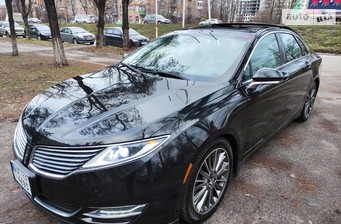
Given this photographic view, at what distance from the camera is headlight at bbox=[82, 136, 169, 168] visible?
1.87m

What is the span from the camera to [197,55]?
322 cm

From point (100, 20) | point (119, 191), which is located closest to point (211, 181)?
point (119, 191)

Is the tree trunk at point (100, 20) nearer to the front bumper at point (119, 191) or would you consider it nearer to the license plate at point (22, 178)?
the license plate at point (22, 178)

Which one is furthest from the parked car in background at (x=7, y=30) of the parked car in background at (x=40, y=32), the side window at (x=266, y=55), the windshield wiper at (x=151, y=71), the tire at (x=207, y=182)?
the tire at (x=207, y=182)

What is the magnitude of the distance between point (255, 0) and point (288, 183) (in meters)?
53.0

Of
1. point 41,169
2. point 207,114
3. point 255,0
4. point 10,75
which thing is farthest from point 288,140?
point 255,0

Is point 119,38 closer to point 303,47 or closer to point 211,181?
point 303,47

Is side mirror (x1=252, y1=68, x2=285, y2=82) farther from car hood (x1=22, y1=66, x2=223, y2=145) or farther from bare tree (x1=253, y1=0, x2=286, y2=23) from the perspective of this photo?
bare tree (x1=253, y1=0, x2=286, y2=23)

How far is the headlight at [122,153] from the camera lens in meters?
1.87

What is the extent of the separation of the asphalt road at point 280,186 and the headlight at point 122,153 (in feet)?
3.24

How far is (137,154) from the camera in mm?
1892

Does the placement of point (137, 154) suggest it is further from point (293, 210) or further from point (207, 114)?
point (293, 210)

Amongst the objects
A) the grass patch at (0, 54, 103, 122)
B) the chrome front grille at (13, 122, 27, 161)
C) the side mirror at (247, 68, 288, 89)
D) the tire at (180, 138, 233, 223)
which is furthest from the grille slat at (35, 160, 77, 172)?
the grass patch at (0, 54, 103, 122)

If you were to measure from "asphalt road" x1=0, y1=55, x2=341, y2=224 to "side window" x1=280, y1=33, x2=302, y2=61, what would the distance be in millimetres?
1229
